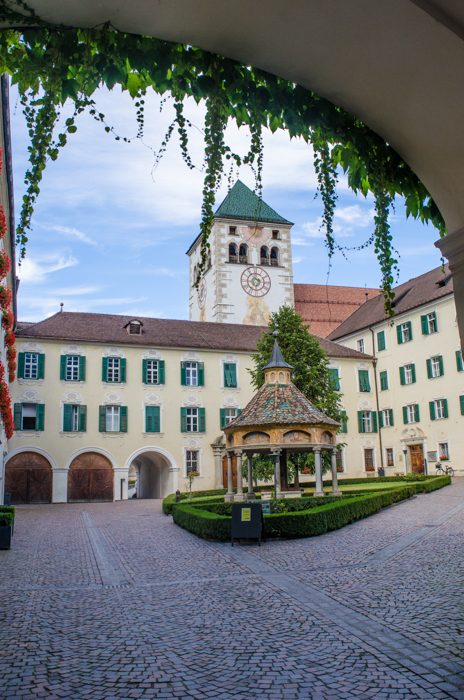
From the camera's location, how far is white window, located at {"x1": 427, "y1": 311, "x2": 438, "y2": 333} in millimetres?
35781

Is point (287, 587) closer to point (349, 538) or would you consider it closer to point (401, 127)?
point (349, 538)

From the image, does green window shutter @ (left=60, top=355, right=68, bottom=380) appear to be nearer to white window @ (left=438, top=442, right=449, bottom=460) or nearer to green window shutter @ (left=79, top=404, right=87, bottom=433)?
green window shutter @ (left=79, top=404, right=87, bottom=433)

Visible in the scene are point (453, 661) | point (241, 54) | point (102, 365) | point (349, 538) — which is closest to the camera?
point (241, 54)

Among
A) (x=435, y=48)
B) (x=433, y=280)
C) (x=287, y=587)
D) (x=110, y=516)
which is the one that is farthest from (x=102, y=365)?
(x=435, y=48)

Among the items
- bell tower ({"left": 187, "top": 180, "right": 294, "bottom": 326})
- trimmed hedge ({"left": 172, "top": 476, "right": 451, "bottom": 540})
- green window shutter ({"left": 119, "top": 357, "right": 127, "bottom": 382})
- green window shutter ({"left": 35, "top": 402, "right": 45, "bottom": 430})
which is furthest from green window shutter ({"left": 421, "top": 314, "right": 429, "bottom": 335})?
green window shutter ({"left": 35, "top": 402, "right": 45, "bottom": 430})

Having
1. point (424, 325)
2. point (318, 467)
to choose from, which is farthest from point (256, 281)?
point (318, 467)

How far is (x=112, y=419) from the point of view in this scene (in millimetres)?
34375

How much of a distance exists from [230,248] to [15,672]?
166 feet

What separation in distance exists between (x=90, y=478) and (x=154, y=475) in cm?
625

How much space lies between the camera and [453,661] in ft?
18.0

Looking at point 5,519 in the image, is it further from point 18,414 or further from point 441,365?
point 441,365

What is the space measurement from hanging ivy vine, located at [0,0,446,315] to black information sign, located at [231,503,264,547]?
10.2 m

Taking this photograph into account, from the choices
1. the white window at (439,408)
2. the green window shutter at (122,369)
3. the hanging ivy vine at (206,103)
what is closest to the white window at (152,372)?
the green window shutter at (122,369)

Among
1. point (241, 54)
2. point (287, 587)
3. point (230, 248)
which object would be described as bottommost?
point (287, 587)
